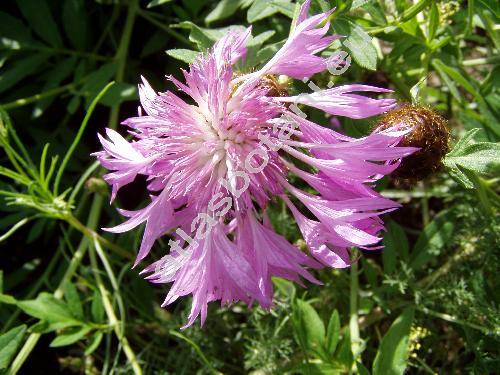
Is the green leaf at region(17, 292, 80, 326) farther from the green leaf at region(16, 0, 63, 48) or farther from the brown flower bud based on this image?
the brown flower bud

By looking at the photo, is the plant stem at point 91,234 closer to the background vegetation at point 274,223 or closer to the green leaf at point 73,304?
the background vegetation at point 274,223

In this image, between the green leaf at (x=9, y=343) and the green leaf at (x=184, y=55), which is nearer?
the green leaf at (x=184, y=55)

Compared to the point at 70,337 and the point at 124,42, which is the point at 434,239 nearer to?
the point at 70,337

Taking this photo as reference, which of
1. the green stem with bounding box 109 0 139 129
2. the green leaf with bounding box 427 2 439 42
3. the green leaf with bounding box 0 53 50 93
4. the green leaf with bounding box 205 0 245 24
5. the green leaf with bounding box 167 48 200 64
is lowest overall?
the green leaf with bounding box 427 2 439 42

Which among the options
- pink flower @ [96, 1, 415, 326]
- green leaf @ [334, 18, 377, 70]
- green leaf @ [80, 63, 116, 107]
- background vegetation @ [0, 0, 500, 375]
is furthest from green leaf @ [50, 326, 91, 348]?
green leaf @ [334, 18, 377, 70]

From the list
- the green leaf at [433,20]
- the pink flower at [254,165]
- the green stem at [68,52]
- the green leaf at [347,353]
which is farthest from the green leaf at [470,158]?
the green stem at [68,52]

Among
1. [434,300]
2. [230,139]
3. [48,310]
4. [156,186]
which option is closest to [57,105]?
[48,310]

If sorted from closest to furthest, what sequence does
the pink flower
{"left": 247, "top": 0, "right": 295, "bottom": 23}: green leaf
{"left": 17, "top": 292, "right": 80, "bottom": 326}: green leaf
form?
the pink flower < {"left": 247, "top": 0, "right": 295, "bottom": 23}: green leaf < {"left": 17, "top": 292, "right": 80, "bottom": 326}: green leaf
